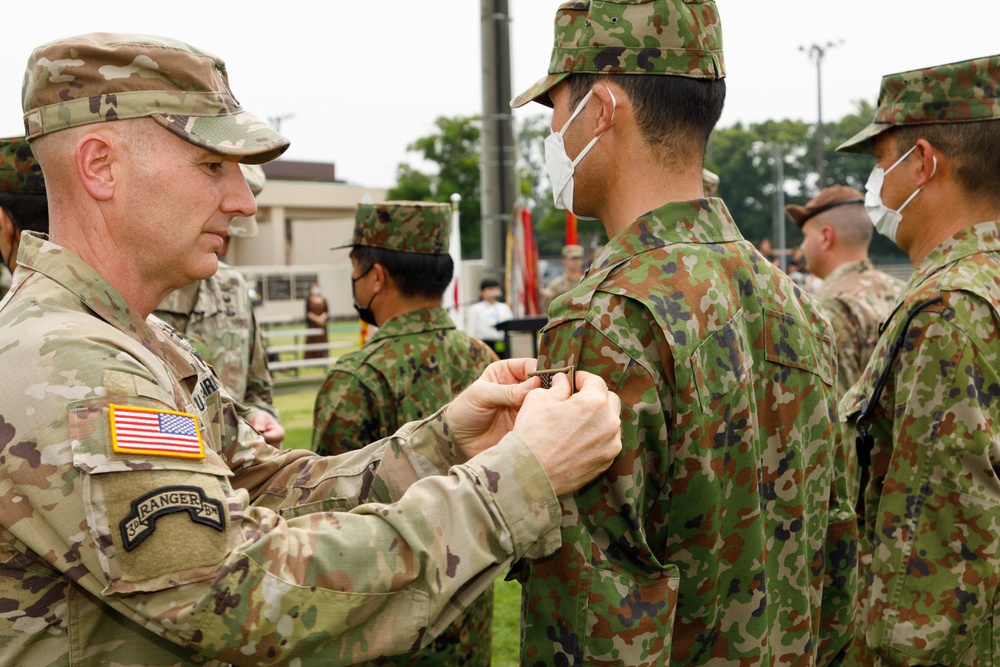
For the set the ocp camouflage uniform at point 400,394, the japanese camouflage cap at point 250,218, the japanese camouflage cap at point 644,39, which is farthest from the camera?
the japanese camouflage cap at point 250,218

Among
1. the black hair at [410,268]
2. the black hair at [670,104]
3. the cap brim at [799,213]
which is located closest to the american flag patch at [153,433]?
the black hair at [670,104]

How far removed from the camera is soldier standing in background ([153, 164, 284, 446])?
502 cm

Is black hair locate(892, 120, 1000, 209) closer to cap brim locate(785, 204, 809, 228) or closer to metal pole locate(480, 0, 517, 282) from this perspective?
cap brim locate(785, 204, 809, 228)

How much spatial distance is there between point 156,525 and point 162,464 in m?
0.11

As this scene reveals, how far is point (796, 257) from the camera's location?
20984 millimetres

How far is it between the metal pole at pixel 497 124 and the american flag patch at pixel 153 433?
10.8 meters

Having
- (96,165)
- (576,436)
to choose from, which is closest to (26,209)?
(96,165)

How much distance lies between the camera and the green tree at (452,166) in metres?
39.8

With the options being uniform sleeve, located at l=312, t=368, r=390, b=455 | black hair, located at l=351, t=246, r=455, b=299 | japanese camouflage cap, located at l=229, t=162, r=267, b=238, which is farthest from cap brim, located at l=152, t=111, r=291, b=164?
japanese camouflage cap, located at l=229, t=162, r=267, b=238

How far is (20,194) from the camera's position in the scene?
3584 millimetres

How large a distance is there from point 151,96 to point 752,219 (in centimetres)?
7368

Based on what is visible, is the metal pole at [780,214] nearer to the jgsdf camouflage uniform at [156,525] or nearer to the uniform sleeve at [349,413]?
the uniform sleeve at [349,413]

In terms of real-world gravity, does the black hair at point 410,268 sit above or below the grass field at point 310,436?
above

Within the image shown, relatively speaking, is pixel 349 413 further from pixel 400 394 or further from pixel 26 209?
pixel 26 209
